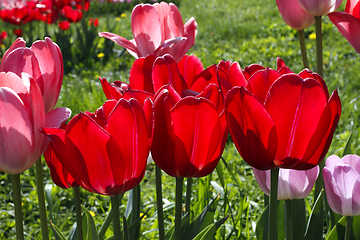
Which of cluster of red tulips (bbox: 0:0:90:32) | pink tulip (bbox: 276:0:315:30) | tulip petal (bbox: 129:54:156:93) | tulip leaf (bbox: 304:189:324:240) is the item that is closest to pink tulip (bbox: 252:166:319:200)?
tulip leaf (bbox: 304:189:324:240)

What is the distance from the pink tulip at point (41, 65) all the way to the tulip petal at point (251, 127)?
34 centimetres

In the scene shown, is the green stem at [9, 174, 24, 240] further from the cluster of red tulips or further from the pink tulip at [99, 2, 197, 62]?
the cluster of red tulips

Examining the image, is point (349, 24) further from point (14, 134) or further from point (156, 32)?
point (14, 134)

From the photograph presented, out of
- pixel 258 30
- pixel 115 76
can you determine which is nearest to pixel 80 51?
pixel 115 76

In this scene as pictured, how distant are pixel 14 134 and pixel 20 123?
0.02 meters

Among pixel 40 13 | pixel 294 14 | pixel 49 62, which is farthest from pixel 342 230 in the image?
pixel 40 13

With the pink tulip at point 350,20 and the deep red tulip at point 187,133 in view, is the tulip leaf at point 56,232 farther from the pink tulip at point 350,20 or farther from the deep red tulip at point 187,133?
the pink tulip at point 350,20

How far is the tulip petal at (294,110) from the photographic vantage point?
0.60 metres

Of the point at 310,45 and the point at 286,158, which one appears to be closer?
the point at 286,158

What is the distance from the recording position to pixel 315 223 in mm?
1001

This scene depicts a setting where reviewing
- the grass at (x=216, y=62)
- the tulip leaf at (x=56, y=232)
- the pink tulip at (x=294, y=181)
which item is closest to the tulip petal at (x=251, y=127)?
the pink tulip at (x=294, y=181)

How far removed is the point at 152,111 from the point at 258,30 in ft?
15.9

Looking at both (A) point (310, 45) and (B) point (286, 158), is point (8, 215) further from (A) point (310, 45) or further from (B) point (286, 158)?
(A) point (310, 45)

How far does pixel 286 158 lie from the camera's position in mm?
639
